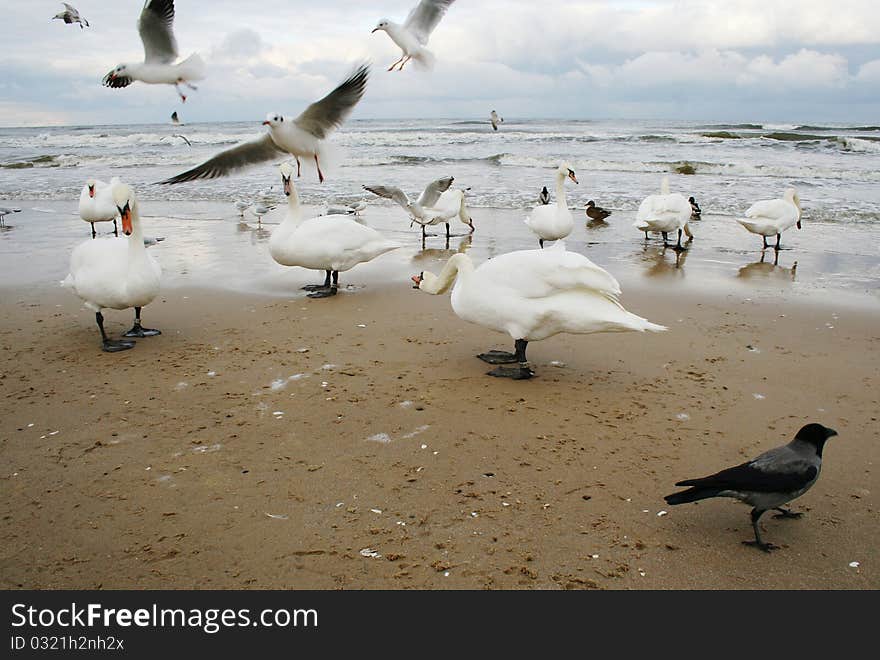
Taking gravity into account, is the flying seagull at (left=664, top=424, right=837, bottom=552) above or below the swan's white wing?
below

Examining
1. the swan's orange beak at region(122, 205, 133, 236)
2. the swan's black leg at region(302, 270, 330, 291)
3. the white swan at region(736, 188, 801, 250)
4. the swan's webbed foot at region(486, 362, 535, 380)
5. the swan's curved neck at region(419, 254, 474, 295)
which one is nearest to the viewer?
the swan's webbed foot at region(486, 362, 535, 380)

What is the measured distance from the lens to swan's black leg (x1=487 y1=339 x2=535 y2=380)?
559 centimetres

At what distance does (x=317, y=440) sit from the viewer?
4.48 m

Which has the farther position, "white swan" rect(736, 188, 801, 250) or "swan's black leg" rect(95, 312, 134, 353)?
"white swan" rect(736, 188, 801, 250)

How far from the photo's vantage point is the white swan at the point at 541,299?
17.4ft

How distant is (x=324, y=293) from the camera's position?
8500 millimetres

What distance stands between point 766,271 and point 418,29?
575 centimetres

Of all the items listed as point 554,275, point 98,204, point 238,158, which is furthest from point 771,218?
point 98,204

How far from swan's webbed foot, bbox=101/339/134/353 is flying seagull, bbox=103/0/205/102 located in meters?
2.40

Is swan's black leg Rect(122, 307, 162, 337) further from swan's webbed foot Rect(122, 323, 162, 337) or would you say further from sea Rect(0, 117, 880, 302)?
sea Rect(0, 117, 880, 302)

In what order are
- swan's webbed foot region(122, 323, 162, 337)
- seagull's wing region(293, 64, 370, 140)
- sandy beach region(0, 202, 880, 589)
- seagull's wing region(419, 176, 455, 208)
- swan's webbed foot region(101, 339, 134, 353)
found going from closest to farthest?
sandy beach region(0, 202, 880, 589) → swan's webbed foot region(101, 339, 134, 353) → swan's webbed foot region(122, 323, 162, 337) → seagull's wing region(293, 64, 370, 140) → seagull's wing region(419, 176, 455, 208)

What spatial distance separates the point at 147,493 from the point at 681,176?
22439 mm

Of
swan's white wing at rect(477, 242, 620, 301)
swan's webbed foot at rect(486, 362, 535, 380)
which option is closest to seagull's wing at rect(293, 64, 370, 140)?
swan's white wing at rect(477, 242, 620, 301)

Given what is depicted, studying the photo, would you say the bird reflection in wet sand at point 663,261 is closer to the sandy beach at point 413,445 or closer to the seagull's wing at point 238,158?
the sandy beach at point 413,445
